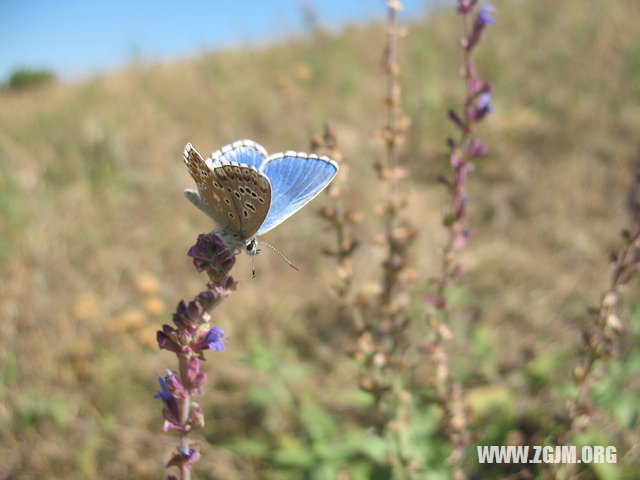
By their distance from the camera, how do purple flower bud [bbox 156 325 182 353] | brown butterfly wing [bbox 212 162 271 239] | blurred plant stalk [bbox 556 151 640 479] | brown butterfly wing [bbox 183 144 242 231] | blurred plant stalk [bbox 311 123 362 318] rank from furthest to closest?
1. blurred plant stalk [bbox 311 123 362 318]
2. blurred plant stalk [bbox 556 151 640 479]
3. brown butterfly wing [bbox 183 144 242 231]
4. brown butterfly wing [bbox 212 162 271 239]
5. purple flower bud [bbox 156 325 182 353]

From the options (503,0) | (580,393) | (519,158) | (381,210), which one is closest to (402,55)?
(503,0)

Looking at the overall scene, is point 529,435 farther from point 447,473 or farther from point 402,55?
point 402,55

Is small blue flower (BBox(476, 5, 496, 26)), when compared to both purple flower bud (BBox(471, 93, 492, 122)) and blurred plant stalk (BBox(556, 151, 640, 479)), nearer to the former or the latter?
purple flower bud (BBox(471, 93, 492, 122))

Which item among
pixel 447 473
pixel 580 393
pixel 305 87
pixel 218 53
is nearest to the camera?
pixel 580 393

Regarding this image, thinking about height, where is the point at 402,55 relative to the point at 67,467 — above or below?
above

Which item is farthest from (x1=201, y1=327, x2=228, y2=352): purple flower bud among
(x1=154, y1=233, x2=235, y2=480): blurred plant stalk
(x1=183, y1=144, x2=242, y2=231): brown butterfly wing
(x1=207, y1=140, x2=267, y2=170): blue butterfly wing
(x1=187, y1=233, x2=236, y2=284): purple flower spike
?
(x1=207, y1=140, x2=267, y2=170): blue butterfly wing

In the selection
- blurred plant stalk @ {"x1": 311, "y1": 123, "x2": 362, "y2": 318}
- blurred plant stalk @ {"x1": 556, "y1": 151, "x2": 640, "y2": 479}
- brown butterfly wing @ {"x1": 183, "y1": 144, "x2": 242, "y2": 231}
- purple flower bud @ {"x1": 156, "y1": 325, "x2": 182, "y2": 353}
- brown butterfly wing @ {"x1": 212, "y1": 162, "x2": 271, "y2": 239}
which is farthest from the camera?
blurred plant stalk @ {"x1": 311, "y1": 123, "x2": 362, "y2": 318}

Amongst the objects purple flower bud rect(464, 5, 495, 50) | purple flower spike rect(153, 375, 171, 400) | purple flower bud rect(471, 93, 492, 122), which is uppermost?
purple flower bud rect(464, 5, 495, 50)

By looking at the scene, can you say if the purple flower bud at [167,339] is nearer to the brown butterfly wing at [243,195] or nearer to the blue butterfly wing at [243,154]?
the brown butterfly wing at [243,195]
